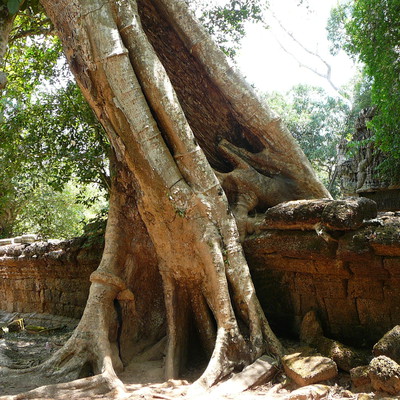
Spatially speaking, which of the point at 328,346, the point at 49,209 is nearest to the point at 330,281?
the point at 328,346

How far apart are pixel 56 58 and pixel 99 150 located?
89.9 inches

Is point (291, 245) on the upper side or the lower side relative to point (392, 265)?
upper

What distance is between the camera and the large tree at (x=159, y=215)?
3295 mm

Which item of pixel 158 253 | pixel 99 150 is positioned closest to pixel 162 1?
pixel 99 150

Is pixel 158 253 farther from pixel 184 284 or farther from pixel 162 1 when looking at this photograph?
pixel 162 1

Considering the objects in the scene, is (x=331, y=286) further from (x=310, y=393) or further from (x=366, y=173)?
(x=366, y=173)

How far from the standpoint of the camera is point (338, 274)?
321cm

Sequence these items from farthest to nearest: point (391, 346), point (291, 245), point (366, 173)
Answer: point (366, 173), point (291, 245), point (391, 346)

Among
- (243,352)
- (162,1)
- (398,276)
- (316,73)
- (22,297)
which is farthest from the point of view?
(316,73)

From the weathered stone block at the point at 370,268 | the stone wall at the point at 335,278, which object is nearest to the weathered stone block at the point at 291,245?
the stone wall at the point at 335,278

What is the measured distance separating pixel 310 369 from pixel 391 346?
55cm

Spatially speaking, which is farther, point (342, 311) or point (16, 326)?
point (16, 326)

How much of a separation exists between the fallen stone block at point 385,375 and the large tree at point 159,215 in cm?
86

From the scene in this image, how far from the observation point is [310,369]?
273 cm
